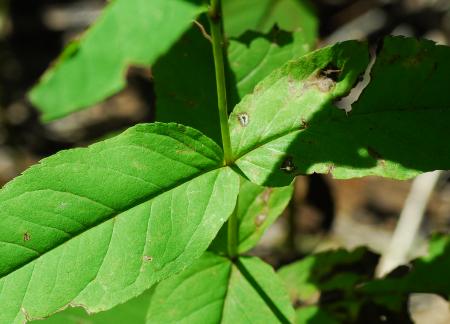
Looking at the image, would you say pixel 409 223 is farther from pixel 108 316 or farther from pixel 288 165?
pixel 288 165

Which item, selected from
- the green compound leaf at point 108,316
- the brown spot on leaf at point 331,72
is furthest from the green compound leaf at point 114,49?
the green compound leaf at point 108,316

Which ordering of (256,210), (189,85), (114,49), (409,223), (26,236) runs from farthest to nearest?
1. (409,223)
2. (256,210)
3. (189,85)
4. (26,236)
5. (114,49)

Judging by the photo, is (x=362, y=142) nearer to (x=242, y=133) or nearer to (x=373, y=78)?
(x=373, y=78)

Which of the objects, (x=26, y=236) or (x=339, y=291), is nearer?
(x=26, y=236)

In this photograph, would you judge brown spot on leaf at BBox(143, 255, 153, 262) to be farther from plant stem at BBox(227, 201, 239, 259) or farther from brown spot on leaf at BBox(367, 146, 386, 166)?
brown spot on leaf at BBox(367, 146, 386, 166)

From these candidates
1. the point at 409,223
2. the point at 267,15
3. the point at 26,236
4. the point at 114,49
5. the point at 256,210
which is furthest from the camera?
the point at 409,223

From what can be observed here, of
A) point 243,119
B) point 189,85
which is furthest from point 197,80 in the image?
point 243,119
